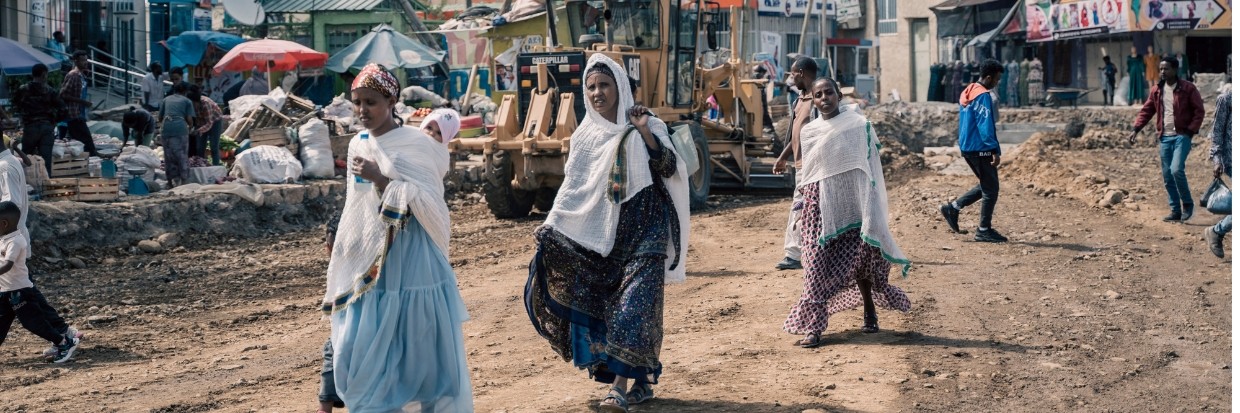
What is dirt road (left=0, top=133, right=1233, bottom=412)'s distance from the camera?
19.5 feet

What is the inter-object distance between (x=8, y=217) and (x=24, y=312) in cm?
53

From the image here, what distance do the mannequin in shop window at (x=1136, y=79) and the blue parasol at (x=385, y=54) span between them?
52.9ft

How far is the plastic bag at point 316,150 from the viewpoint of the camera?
16.0 m

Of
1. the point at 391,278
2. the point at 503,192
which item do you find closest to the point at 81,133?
the point at 503,192

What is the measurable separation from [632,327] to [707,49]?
1063cm

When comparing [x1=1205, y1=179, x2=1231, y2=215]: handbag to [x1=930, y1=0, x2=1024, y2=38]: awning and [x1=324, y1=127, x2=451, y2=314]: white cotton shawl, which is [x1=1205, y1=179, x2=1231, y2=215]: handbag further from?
[x1=930, y1=0, x2=1024, y2=38]: awning

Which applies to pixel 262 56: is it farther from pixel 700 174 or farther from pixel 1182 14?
pixel 1182 14

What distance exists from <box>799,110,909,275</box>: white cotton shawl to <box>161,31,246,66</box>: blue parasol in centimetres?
2078

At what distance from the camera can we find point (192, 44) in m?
25.8

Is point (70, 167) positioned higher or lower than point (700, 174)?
higher

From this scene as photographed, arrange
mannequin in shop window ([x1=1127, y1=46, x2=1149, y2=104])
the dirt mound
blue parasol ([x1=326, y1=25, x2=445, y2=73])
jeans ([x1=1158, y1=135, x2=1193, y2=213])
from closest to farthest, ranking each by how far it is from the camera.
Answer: jeans ([x1=1158, y1=135, x2=1193, y2=213]), the dirt mound, blue parasol ([x1=326, y1=25, x2=445, y2=73]), mannequin in shop window ([x1=1127, y1=46, x2=1149, y2=104])

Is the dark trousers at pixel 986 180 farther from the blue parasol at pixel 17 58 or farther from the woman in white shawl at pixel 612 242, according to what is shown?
the blue parasol at pixel 17 58

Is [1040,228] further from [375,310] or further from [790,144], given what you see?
[375,310]

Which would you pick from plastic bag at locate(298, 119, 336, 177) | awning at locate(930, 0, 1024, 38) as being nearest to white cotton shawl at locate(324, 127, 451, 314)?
plastic bag at locate(298, 119, 336, 177)
